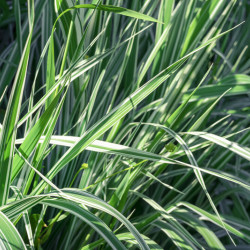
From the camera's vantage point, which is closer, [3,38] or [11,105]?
[11,105]

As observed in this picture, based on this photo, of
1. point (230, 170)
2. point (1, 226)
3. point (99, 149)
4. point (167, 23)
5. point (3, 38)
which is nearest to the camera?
point (1, 226)

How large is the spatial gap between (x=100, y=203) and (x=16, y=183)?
22 centimetres

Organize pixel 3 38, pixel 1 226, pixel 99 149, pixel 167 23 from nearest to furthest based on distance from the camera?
pixel 1 226, pixel 99 149, pixel 167 23, pixel 3 38

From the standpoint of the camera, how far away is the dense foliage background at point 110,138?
0.58 metres

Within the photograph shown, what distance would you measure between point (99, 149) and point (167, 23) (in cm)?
32

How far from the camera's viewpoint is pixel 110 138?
2.43 feet

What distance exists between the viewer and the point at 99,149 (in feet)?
2.09

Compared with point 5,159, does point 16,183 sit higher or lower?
lower

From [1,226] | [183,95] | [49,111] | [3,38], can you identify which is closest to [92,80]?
[183,95]

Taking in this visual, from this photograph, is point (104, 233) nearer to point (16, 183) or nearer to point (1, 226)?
point (1, 226)

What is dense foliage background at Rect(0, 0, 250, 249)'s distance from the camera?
0.58 m

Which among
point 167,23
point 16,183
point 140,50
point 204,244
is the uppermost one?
point 167,23

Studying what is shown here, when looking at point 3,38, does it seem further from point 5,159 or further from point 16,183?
point 5,159

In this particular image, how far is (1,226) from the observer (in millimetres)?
517
